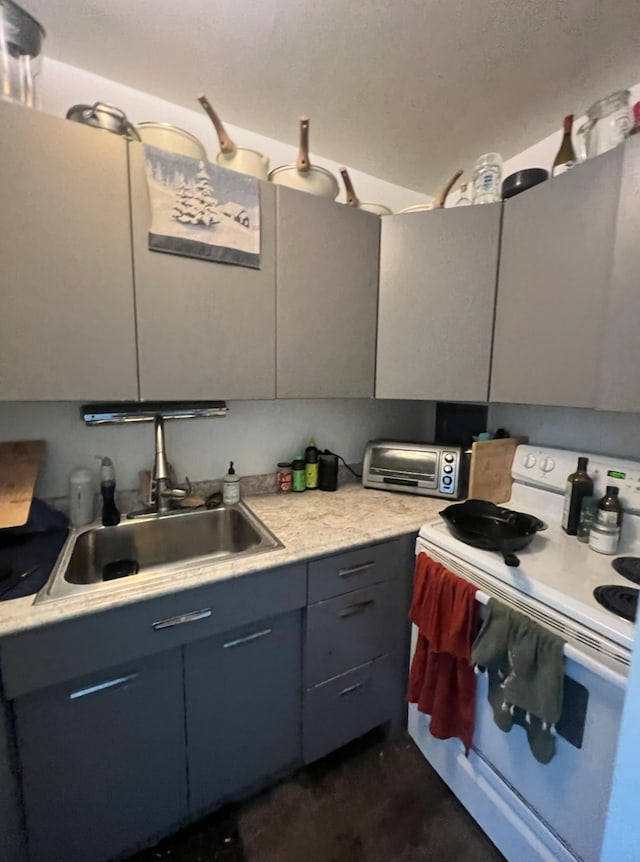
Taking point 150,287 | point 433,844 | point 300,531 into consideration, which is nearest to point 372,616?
point 300,531

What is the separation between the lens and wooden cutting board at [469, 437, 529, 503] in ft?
4.94

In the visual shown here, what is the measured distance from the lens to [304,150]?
4.01 ft

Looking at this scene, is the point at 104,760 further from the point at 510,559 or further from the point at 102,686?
the point at 510,559

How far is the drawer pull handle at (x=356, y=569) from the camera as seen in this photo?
3.88 feet

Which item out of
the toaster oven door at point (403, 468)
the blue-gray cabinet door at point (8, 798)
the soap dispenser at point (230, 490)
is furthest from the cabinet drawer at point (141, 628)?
the toaster oven door at point (403, 468)

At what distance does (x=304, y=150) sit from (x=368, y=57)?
34 centimetres

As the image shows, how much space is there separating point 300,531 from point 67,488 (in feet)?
3.00

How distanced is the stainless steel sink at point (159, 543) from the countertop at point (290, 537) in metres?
0.05

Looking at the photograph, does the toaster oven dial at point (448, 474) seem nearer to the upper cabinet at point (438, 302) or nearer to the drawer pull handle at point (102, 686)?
the upper cabinet at point (438, 302)

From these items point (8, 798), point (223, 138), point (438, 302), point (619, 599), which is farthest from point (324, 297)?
point (8, 798)

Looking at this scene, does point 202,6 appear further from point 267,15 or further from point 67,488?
point 67,488

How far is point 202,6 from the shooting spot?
0.97 meters

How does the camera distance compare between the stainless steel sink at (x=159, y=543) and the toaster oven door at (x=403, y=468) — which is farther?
the toaster oven door at (x=403, y=468)

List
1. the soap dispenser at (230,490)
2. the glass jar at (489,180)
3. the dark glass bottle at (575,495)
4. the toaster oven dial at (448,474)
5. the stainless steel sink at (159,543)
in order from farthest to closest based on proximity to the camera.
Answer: the toaster oven dial at (448,474) → the soap dispenser at (230,490) → the glass jar at (489,180) → the dark glass bottle at (575,495) → the stainless steel sink at (159,543)
